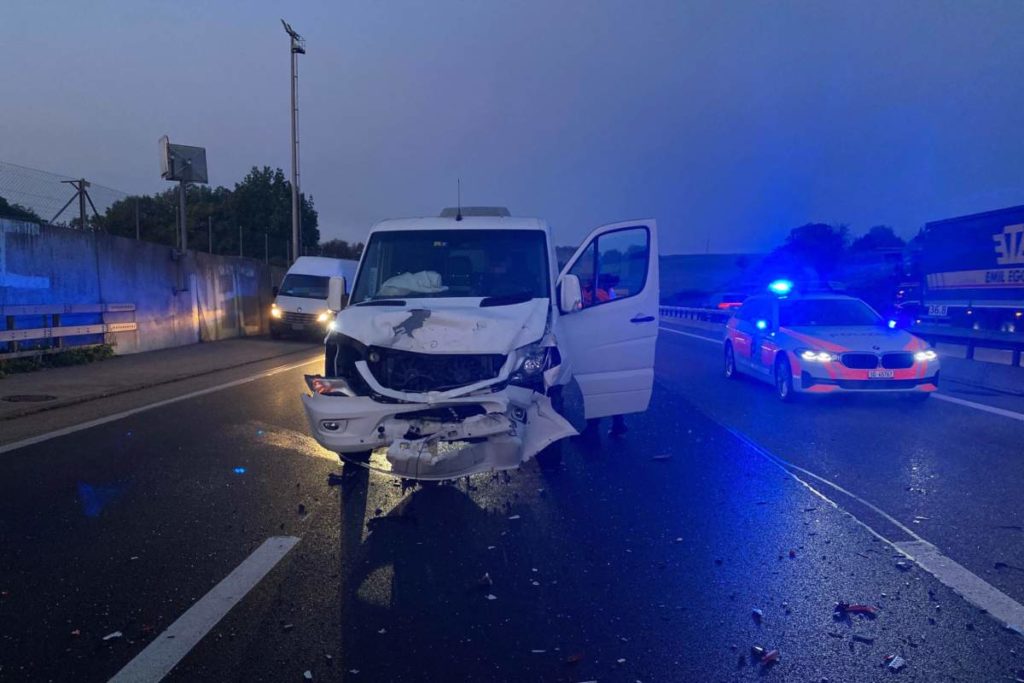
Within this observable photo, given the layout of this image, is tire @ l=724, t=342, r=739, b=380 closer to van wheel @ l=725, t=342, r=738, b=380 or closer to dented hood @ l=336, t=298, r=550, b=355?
van wheel @ l=725, t=342, r=738, b=380

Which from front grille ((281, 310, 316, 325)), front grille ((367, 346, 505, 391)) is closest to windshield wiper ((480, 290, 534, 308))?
front grille ((367, 346, 505, 391))

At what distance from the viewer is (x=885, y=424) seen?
10.2 m

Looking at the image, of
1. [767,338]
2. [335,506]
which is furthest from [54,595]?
[767,338]

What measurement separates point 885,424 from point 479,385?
6.50 metres

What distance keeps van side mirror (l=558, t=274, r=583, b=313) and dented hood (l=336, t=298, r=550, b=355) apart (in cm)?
113

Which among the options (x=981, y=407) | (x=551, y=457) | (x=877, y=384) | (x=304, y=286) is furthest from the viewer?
(x=304, y=286)

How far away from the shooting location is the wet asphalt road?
381 cm

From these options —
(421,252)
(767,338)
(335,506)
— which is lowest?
(335,506)

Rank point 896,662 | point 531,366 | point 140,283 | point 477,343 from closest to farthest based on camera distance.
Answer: point 896,662 < point 477,343 < point 531,366 < point 140,283

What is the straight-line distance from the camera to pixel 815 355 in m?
11.3

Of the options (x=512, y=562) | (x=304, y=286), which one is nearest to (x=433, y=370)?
Answer: (x=512, y=562)

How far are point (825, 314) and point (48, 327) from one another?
14243 millimetres

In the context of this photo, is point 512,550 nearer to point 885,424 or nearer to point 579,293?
point 579,293

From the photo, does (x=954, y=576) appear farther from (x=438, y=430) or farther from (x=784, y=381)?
(x=784, y=381)
